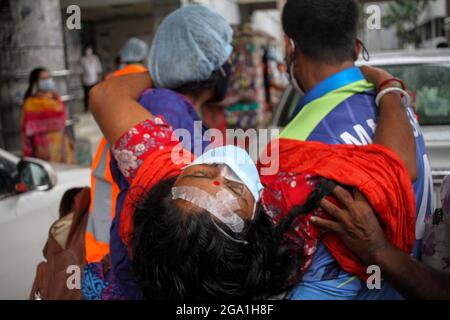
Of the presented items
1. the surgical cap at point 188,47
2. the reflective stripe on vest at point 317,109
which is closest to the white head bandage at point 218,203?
the reflective stripe on vest at point 317,109

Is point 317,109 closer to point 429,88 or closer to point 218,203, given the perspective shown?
point 218,203

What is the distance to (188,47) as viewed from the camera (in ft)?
5.28

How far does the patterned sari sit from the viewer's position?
21.2ft

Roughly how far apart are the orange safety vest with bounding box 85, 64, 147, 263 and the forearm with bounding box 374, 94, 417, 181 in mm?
871

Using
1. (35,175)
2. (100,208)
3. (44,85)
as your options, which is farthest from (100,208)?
(44,85)

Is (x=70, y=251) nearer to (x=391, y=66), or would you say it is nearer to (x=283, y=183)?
(x=283, y=183)

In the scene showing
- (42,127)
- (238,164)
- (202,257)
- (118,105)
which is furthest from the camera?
(42,127)

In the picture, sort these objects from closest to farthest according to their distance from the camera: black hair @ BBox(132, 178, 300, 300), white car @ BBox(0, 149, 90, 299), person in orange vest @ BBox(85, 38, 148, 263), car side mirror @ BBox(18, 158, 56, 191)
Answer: black hair @ BBox(132, 178, 300, 300)
person in orange vest @ BBox(85, 38, 148, 263)
white car @ BBox(0, 149, 90, 299)
car side mirror @ BBox(18, 158, 56, 191)

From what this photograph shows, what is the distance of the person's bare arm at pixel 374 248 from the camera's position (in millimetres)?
1225

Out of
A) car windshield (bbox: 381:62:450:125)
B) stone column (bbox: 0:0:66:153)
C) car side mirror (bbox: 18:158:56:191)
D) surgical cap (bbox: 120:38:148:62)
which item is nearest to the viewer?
car side mirror (bbox: 18:158:56:191)

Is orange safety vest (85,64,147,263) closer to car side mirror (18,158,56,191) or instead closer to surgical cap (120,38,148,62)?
car side mirror (18,158,56,191)

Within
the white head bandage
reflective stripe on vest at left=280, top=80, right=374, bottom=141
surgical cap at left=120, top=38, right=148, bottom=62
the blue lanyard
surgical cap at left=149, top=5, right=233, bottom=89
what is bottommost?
the white head bandage

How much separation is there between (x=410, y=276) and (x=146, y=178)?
702 mm

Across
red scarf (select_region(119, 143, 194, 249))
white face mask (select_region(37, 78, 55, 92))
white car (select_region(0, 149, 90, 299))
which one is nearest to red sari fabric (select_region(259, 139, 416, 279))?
red scarf (select_region(119, 143, 194, 249))
